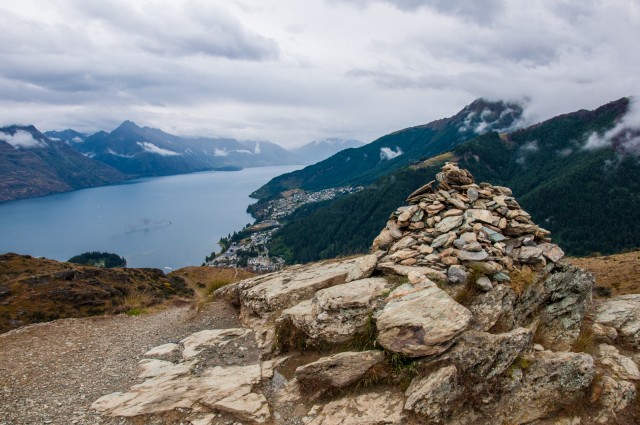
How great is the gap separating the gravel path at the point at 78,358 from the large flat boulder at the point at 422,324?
27.8 ft

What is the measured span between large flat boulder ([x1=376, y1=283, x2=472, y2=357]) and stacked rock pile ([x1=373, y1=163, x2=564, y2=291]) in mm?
2133

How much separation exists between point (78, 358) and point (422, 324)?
13815 mm

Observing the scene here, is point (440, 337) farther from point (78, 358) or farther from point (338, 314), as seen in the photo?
point (78, 358)

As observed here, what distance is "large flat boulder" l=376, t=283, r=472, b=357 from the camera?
1180cm

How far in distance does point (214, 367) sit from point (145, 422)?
339 cm

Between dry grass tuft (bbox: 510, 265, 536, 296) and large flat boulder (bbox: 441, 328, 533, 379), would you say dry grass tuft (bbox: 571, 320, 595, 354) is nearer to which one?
dry grass tuft (bbox: 510, 265, 536, 296)

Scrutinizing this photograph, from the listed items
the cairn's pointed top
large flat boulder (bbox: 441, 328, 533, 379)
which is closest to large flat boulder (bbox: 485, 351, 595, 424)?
large flat boulder (bbox: 441, 328, 533, 379)

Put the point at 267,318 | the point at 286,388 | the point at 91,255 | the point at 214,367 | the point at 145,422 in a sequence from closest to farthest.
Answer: the point at 145,422
the point at 286,388
the point at 214,367
the point at 267,318
the point at 91,255

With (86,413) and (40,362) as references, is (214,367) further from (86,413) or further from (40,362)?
(40,362)

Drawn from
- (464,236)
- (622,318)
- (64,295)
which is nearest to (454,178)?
(464,236)

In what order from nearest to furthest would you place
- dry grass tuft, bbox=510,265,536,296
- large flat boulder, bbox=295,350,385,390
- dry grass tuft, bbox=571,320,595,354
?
large flat boulder, bbox=295,350,385,390 < dry grass tuft, bbox=510,265,536,296 < dry grass tuft, bbox=571,320,595,354

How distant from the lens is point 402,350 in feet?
39.0

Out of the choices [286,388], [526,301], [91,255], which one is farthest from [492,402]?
[91,255]

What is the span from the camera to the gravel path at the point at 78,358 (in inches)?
458
